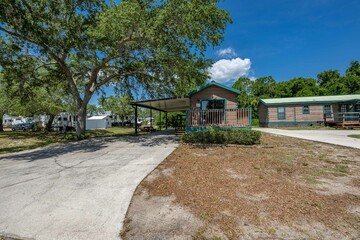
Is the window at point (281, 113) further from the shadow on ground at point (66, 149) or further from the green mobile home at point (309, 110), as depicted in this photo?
the shadow on ground at point (66, 149)

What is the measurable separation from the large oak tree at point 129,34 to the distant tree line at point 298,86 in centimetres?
2390

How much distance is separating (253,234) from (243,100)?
119ft

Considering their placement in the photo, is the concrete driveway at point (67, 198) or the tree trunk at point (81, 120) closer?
the concrete driveway at point (67, 198)

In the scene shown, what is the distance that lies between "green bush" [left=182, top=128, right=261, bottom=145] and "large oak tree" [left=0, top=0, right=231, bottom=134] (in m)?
3.57

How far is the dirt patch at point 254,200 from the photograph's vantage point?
222 cm

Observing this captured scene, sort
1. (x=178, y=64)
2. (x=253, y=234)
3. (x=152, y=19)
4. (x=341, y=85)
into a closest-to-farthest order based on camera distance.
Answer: (x=253, y=234) → (x=152, y=19) → (x=178, y=64) → (x=341, y=85)

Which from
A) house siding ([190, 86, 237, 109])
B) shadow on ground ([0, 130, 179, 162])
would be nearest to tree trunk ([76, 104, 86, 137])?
shadow on ground ([0, 130, 179, 162])

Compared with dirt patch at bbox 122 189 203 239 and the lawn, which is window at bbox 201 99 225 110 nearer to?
the lawn

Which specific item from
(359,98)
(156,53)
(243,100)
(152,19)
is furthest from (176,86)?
(243,100)

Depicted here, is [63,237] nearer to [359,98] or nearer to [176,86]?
[176,86]

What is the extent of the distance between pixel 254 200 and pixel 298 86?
43255 millimetres

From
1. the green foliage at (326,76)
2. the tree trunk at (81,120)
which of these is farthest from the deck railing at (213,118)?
the green foliage at (326,76)

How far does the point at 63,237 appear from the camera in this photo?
2.17m

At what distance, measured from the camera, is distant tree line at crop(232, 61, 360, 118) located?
1334 inches
